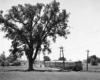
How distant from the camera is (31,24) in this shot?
139 feet

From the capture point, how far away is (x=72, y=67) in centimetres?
5200

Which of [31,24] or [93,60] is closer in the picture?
[31,24]

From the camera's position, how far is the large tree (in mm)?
41312

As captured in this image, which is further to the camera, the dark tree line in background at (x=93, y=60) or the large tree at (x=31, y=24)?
the dark tree line in background at (x=93, y=60)

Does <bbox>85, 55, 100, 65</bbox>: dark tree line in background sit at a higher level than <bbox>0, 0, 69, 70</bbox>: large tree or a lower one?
lower

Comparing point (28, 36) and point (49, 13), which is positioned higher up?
point (49, 13)

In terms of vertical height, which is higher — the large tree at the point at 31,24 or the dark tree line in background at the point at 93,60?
the large tree at the point at 31,24

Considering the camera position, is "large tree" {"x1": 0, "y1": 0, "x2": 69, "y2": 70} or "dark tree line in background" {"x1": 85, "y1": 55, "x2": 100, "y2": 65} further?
"dark tree line in background" {"x1": 85, "y1": 55, "x2": 100, "y2": 65}

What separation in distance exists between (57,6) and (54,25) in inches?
196

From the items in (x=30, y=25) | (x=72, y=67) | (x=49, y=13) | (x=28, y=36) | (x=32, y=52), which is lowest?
(x=72, y=67)

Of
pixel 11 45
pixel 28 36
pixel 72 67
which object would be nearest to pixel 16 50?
pixel 11 45

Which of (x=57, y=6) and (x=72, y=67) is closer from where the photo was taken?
(x=57, y=6)

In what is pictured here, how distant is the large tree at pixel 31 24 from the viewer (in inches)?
1626

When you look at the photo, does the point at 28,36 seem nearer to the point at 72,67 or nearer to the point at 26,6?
the point at 26,6
